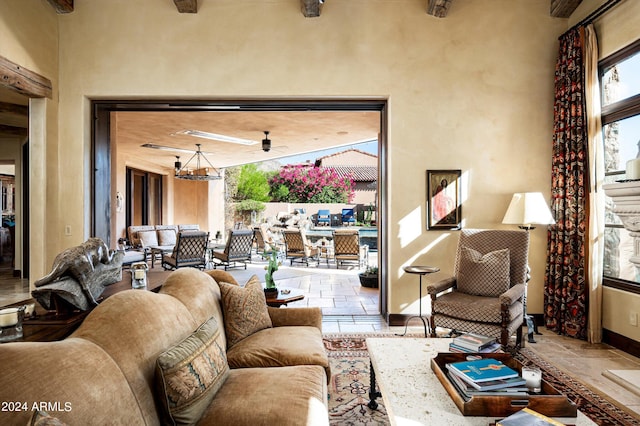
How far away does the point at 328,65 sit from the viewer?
421 cm

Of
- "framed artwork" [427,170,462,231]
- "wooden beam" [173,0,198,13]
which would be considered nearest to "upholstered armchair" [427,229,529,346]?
"framed artwork" [427,170,462,231]

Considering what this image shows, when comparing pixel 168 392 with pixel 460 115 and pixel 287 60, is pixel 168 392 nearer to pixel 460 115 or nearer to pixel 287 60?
pixel 287 60

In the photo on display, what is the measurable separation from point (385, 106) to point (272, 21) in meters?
1.57

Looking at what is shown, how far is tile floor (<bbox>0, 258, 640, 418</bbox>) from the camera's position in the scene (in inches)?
118

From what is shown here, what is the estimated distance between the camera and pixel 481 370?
1808 mm

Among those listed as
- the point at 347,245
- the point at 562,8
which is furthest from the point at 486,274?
the point at 347,245

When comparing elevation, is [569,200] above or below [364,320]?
above

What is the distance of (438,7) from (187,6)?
271 centimetres

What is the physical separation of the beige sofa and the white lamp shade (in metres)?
2.63

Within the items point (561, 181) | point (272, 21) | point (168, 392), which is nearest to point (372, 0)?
point (272, 21)

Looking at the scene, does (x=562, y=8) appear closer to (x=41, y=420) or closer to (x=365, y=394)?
(x=365, y=394)

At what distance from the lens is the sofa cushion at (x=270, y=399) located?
5.00ft

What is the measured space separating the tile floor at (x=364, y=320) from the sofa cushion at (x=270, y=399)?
211 centimetres

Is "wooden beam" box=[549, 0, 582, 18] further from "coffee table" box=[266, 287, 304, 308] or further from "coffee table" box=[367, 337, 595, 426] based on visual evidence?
"coffee table" box=[266, 287, 304, 308]
